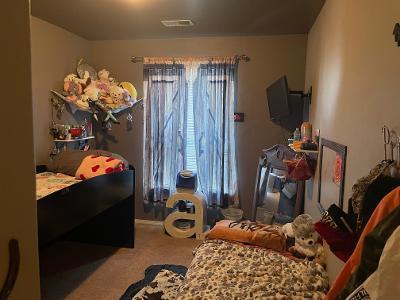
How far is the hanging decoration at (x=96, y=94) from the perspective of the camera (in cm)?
331

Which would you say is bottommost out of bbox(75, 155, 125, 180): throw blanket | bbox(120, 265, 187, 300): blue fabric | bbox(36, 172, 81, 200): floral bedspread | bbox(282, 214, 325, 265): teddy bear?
bbox(120, 265, 187, 300): blue fabric

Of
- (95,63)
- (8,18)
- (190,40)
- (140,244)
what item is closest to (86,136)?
(95,63)

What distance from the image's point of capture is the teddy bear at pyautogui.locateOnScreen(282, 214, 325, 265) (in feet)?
6.90

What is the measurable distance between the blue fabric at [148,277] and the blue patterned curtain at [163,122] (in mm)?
1068

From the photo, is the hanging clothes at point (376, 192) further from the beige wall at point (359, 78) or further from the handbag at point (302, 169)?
the handbag at point (302, 169)

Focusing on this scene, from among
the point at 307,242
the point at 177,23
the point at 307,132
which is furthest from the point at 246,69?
the point at 307,242

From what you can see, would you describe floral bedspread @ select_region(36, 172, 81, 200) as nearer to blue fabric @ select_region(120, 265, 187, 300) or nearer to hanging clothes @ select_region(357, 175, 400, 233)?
blue fabric @ select_region(120, 265, 187, 300)

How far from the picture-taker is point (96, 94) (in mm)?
3430

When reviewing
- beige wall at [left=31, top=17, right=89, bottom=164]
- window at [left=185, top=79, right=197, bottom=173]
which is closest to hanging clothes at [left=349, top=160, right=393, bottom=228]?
window at [left=185, top=79, right=197, bottom=173]

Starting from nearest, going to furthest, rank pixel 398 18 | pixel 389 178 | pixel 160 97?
pixel 389 178
pixel 398 18
pixel 160 97

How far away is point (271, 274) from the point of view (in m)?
1.86

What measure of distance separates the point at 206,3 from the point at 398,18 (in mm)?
1755

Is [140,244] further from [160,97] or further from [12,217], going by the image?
[12,217]

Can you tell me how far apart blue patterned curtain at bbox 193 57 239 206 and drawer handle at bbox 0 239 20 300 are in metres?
2.91
